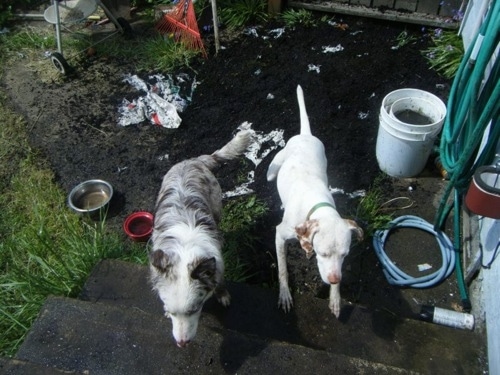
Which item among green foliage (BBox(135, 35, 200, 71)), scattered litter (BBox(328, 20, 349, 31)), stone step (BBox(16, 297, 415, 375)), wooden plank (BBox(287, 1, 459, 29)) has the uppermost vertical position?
wooden plank (BBox(287, 1, 459, 29))

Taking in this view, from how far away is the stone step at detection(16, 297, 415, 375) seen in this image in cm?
260

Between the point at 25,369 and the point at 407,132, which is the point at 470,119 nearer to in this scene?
the point at 407,132

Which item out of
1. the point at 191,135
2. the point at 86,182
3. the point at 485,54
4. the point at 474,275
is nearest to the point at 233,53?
the point at 191,135

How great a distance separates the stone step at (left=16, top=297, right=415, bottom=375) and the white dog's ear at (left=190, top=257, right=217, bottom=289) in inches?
17.3

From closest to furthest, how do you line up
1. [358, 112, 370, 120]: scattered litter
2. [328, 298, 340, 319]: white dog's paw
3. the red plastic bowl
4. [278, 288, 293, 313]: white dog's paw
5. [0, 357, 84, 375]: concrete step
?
[0, 357, 84, 375]: concrete step, [328, 298, 340, 319]: white dog's paw, [278, 288, 293, 313]: white dog's paw, the red plastic bowl, [358, 112, 370, 120]: scattered litter

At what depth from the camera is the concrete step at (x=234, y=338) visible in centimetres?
263

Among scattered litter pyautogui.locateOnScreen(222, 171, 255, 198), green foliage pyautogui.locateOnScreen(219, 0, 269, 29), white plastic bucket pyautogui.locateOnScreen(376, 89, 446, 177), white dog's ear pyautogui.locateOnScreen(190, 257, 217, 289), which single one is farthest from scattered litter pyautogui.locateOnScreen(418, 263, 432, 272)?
green foliage pyautogui.locateOnScreen(219, 0, 269, 29)

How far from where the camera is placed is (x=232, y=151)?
378 cm

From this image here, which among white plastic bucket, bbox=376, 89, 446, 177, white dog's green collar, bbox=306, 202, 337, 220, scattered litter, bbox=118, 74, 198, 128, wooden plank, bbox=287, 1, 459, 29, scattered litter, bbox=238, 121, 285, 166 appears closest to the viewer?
white dog's green collar, bbox=306, 202, 337, 220

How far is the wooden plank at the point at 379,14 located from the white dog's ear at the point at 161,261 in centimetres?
496

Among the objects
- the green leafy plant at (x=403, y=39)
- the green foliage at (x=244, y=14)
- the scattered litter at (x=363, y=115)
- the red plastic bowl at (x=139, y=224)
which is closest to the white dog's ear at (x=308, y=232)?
the red plastic bowl at (x=139, y=224)

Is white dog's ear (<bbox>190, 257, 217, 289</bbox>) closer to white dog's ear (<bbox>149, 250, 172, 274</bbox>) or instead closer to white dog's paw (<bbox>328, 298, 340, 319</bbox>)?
white dog's ear (<bbox>149, 250, 172, 274</bbox>)

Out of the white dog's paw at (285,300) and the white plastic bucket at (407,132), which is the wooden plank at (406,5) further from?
the white dog's paw at (285,300)

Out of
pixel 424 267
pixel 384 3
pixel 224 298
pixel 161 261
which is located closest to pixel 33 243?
pixel 224 298
